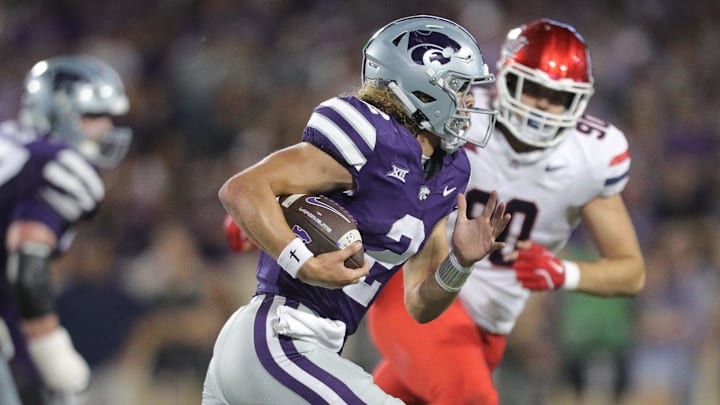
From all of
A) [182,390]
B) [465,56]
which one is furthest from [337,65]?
[465,56]

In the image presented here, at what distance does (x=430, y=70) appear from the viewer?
2746 mm

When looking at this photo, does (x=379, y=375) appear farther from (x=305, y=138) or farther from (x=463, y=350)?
(x=305, y=138)

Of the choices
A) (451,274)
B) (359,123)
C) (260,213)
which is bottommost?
(451,274)

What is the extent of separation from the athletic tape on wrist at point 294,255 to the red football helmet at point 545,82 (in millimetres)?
1316

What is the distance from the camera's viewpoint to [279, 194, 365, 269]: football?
248cm

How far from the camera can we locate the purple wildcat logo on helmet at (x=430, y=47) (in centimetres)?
276

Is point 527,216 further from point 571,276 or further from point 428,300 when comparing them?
point 428,300

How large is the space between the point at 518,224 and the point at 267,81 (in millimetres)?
4353

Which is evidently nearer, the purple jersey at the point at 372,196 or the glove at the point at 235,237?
the purple jersey at the point at 372,196

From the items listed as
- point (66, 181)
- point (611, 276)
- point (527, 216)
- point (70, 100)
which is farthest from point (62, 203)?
point (611, 276)

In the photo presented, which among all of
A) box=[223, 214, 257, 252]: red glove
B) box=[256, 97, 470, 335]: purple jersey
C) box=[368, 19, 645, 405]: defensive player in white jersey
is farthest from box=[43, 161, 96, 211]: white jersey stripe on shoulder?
box=[256, 97, 470, 335]: purple jersey

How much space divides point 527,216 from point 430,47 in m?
1.08

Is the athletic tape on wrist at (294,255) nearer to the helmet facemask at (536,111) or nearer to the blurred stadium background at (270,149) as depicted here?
the helmet facemask at (536,111)

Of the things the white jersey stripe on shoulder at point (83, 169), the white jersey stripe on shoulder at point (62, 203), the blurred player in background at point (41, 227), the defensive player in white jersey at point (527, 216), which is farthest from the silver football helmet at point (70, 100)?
the defensive player in white jersey at point (527, 216)
